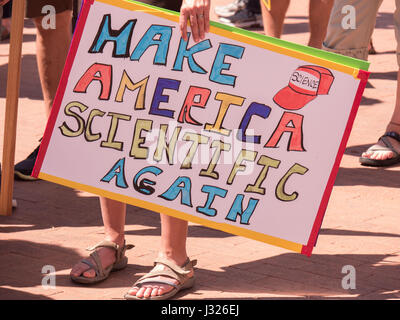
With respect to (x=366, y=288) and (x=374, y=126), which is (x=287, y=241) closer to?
(x=366, y=288)

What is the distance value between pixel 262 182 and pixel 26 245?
49.6 inches

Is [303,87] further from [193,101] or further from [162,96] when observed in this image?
[162,96]

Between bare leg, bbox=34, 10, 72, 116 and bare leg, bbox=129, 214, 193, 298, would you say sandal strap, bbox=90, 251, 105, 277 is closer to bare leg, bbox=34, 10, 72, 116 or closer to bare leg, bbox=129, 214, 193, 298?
bare leg, bbox=129, 214, 193, 298

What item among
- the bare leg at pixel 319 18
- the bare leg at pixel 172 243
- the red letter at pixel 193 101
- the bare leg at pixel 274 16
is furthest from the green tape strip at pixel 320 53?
the bare leg at pixel 319 18

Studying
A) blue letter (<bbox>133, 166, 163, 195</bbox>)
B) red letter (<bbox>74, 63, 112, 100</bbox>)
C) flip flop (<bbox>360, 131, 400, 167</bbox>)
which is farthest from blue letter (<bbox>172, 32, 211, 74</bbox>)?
flip flop (<bbox>360, 131, 400, 167</bbox>)

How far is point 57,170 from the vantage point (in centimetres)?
360

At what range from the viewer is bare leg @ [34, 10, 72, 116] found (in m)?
5.12

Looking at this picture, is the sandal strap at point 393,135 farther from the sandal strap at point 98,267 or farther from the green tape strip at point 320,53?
the sandal strap at point 98,267

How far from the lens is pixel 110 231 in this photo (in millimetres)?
3891

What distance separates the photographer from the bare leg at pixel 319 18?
20.6 feet

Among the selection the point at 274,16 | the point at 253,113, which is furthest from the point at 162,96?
the point at 274,16

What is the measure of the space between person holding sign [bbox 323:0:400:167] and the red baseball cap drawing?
1970 millimetres

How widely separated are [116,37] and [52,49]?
1696 mm

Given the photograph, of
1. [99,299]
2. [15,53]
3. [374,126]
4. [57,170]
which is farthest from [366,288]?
[374,126]
